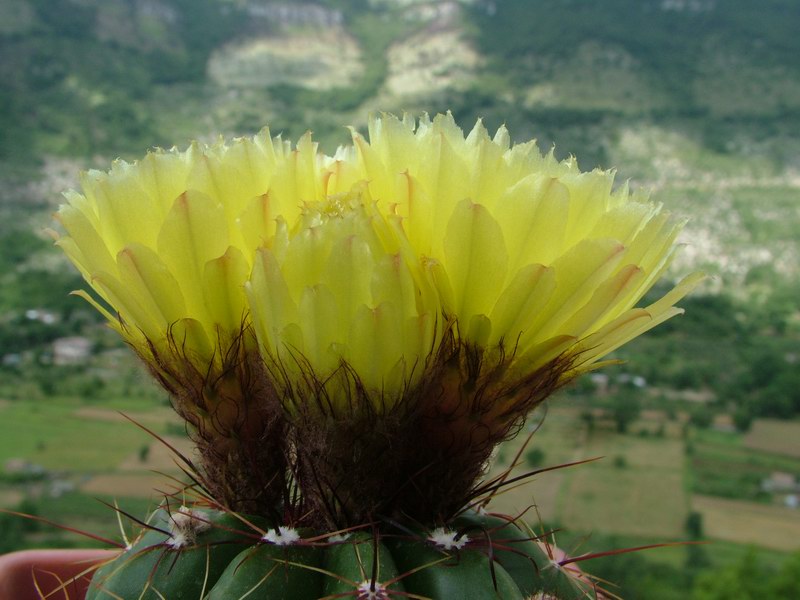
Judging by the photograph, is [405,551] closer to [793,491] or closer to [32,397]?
[793,491]

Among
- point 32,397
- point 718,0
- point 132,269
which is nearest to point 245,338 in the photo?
point 132,269

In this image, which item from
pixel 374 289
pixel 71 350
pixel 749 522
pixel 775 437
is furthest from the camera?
pixel 71 350

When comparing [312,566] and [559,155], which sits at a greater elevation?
[312,566]

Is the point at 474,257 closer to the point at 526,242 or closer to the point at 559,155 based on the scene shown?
the point at 526,242

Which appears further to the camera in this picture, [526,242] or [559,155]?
[559,155]

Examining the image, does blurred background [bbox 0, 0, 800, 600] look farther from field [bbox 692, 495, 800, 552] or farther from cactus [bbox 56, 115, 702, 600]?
cactus [bbox 56, 115, 702, 600]

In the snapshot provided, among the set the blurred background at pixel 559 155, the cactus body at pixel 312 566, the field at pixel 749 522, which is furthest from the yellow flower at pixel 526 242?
the field at pixel 749 522

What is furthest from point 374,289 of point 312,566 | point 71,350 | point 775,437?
point 71,350

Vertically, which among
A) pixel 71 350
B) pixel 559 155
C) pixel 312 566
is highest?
pixel 312 566
